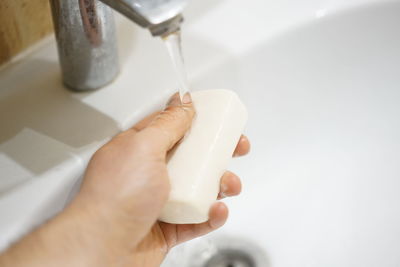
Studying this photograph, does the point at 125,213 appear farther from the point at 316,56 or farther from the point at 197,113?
the point at 316,56

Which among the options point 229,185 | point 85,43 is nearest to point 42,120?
point 85,43

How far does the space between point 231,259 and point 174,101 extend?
20 centimetres

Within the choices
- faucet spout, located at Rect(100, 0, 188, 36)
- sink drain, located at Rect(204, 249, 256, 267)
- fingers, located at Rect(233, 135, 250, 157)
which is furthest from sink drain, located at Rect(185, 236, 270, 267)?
faucet spout, located at Rect(100, 0, 188, 36)

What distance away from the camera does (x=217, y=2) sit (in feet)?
2.15

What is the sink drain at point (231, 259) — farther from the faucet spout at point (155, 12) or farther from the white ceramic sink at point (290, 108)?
the faucet spout at point (155, 12)

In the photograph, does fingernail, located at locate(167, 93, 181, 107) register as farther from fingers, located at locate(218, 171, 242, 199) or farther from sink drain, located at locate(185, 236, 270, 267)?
sink drain, located at locate(185, 236, 270, 267)

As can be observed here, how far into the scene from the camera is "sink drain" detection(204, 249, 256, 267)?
597mm

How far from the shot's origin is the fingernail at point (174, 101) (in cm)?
50

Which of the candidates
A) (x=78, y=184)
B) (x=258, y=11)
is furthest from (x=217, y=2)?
(x=78, y=184)

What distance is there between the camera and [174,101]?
503 millimetres

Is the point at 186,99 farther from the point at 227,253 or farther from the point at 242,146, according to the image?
the point at 227,253

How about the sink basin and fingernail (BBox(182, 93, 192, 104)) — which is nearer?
fingernail (BBox(182, 93, 192, 104))

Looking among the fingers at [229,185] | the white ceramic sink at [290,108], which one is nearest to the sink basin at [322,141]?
the white ceramic sink at [290,108]

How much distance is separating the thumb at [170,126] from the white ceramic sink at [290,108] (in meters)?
0.06
